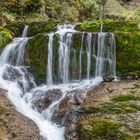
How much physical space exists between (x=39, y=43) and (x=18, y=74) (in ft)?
4.44

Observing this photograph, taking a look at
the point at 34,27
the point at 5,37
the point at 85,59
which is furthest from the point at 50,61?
the point at 34,27

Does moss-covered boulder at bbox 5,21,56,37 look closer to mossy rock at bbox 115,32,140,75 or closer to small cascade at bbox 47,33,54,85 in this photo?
small cascade at bbox 47,33,54,85

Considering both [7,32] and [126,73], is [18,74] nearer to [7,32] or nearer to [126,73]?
[7,32]

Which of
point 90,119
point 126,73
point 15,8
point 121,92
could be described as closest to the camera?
point 90,119

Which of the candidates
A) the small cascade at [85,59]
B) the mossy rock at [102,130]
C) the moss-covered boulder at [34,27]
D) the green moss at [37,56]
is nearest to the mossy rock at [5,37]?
the moss-covered boulder at [34,27]

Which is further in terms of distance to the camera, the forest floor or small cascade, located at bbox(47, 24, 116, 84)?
small cascade, located at bbox(47, 24, 116, 84)

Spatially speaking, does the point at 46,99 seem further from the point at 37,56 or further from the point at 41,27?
the point at 41,27

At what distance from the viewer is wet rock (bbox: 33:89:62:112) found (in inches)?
378

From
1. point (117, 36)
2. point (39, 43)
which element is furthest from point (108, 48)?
point (39, 43)

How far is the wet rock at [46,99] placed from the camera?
9.59 m

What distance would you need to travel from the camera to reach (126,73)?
11.3 meters

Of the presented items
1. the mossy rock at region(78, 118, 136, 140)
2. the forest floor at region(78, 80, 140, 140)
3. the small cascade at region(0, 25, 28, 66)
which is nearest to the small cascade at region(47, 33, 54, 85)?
the small cascade at region(0, 25, 28, 66)

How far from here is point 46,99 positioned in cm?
984

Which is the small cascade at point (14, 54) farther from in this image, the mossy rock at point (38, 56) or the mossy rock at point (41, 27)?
the mossy rock at point (41, 27)
